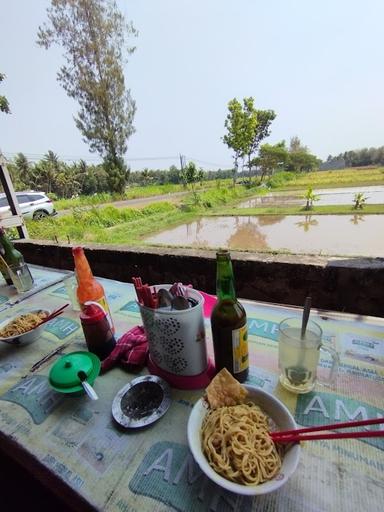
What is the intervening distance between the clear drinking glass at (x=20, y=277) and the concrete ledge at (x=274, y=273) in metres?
0.77

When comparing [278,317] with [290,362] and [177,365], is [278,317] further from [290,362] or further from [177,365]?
[177,365]

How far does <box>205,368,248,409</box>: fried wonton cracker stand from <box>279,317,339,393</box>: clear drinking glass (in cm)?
14

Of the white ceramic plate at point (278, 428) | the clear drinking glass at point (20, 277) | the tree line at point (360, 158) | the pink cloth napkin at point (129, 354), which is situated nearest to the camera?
the white ceramic plate at point (278, 428)

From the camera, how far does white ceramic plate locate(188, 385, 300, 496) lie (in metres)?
0.33

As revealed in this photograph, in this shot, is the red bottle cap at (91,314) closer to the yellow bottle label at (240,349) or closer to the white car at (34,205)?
the yellow bottle label at (240,349)

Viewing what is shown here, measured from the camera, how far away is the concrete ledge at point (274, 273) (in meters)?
1.24

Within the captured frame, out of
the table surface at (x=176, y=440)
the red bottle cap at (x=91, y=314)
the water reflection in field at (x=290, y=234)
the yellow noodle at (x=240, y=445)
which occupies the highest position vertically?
the red bottle cap at (x=91, y=314)

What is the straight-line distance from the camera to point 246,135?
427 inches

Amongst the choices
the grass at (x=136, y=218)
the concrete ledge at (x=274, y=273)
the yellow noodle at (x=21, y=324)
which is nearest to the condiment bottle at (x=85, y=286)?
the yellow noodle at (x=21, y=324)

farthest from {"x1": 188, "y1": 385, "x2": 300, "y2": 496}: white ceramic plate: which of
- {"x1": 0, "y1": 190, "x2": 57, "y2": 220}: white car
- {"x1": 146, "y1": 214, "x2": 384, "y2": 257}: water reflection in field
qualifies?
{"x1": 0, "y1": 190, "x2": 57, "y2": 220}: white car

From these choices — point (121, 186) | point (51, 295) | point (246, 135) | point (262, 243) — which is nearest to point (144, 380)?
point (51, 295)

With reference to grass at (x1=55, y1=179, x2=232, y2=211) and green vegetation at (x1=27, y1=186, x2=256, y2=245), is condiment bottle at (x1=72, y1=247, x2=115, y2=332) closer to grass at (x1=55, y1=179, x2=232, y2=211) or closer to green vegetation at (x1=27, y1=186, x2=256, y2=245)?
green vegetation at (x1=27, y1=186, x2=256, y2=245)

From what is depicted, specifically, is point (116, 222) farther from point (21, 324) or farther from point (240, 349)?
point (240, 349)

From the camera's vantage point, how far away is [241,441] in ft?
1.25
